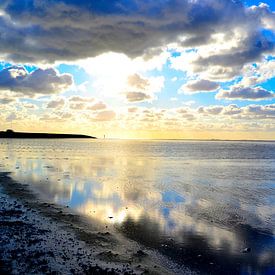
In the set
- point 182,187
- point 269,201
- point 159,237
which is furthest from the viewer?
point 182,187

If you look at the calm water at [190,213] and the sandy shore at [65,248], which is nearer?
the sandy shore at [65,248]

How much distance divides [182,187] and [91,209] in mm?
16016

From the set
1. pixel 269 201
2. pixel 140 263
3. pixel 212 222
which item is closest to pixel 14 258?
pixel 140 263

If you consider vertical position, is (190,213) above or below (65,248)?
below

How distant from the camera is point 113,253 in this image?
1652 cm

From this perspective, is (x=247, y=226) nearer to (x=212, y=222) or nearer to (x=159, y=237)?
(x=212, y=222)

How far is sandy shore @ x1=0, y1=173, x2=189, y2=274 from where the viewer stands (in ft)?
46.2

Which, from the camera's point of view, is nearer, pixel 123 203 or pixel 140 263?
pixel 140 263

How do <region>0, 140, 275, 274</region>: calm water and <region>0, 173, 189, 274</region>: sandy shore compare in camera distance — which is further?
<region>0, 140, 275, 274</region>: calm water

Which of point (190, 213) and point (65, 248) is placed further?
point (190, 213)

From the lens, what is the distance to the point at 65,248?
16516 millimetres

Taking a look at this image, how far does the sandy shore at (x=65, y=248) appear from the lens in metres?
14.1

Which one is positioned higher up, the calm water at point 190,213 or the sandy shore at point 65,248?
the sandy shore at point 65,248

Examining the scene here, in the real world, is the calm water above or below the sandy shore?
below
